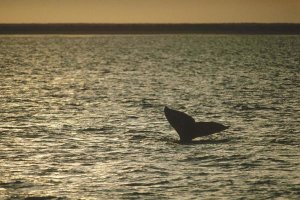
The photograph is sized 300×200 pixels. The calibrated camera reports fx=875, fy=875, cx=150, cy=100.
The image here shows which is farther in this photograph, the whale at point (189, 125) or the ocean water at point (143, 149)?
the whale at point (189, 125)

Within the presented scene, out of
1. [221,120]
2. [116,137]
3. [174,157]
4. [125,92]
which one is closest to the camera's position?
[174,157]

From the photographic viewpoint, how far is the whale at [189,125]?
2712 centimetres

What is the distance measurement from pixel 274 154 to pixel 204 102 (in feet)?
60.3

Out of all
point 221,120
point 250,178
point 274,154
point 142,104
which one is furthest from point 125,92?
point 250,178

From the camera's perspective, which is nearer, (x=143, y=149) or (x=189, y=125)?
(x=143, y=149)

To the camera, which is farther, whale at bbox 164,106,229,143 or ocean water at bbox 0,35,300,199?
whale at bbox 164,106,229,143

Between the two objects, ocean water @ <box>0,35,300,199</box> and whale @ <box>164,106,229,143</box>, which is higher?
whale @ <box>164,106,229,143</box>

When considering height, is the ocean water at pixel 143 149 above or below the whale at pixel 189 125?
below

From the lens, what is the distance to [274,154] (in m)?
25.5

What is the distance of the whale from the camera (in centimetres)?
2712

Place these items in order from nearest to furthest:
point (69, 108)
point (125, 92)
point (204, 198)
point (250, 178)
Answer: point (204, 198) < point (250, 178) < point (69, 108) < point (125, 92)

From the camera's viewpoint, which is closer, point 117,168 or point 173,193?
point 173,193

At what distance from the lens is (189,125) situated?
2742 cm

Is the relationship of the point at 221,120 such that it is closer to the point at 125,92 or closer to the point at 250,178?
the point at 250,178
